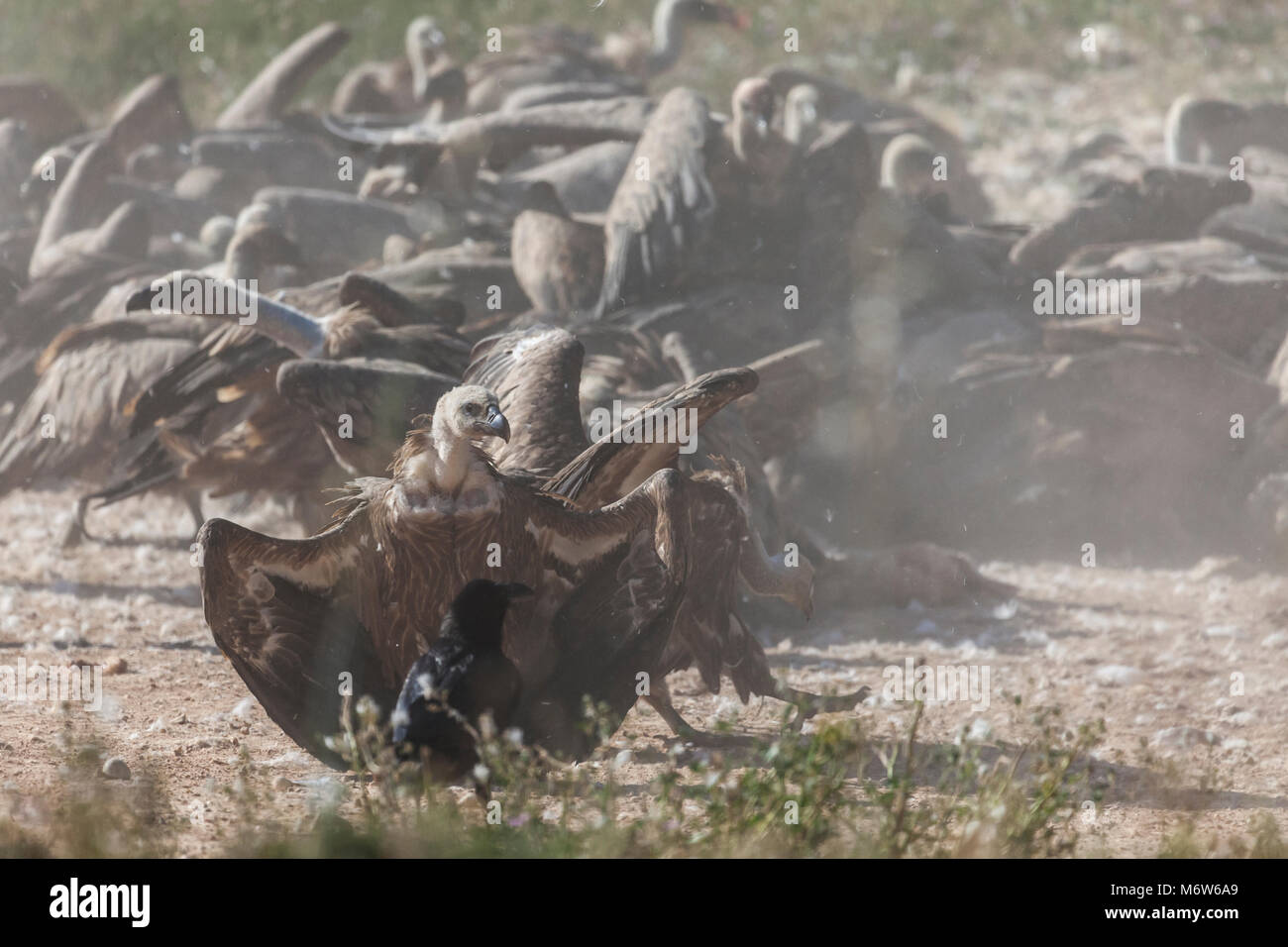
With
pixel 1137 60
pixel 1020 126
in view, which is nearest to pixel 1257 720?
pixel 1020 126

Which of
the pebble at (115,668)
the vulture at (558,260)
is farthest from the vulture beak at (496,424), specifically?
the vulture at (558,260)

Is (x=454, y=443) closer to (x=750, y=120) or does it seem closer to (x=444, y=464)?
(x=444, y=464)

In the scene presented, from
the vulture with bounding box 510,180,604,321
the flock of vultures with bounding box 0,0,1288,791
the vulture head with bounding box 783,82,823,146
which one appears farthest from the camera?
the vulture head with bounding box 783,82,823,146

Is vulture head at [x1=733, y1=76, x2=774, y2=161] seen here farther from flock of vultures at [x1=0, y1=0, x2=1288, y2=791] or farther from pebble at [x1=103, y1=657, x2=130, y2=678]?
pebble at [x1=103, y1=657, x2=130, y2=678]

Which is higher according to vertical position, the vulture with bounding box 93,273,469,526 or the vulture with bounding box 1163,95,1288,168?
the vulture with bounding box 1163,95,1288,168

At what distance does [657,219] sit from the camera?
8.09m

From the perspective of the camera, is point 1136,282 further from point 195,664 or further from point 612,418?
point 195,664

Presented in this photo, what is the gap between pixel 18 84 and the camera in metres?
13.4

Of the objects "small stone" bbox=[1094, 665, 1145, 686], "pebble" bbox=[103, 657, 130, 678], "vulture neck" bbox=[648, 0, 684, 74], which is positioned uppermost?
"vulture neck" bbox=[648, 0, 684, 74]

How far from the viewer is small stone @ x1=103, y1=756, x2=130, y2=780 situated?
4.64 meters

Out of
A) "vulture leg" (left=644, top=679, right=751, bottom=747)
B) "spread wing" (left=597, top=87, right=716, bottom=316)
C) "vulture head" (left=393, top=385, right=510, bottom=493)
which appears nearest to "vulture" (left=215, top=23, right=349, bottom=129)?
"spread wing" (left=597, top=87, right=716, bottom=316)

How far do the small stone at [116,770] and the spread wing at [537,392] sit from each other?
5.11ft

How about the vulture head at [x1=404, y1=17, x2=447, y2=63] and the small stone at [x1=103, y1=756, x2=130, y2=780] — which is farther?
the vulture head at [x1=404, y1=17, x2=447, y2=63]

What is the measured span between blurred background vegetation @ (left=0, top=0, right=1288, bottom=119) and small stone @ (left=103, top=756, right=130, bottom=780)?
11381 millimetres
